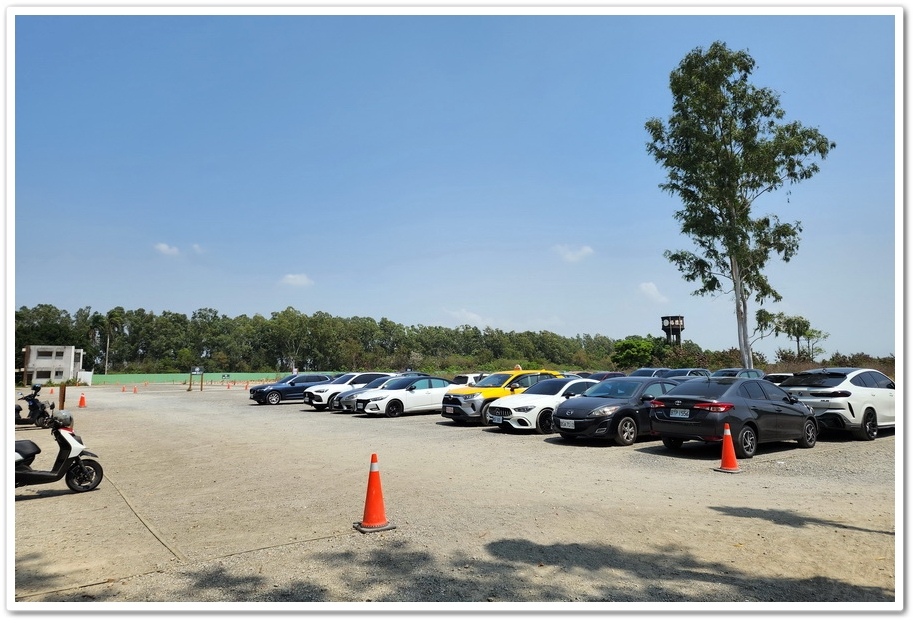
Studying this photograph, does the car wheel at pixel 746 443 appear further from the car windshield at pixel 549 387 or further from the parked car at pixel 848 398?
the car windshield at pixel 549 387

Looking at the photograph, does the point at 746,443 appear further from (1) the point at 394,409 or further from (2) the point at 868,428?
(1) the point at 394,409

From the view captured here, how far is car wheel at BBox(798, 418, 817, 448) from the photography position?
40.5 ft

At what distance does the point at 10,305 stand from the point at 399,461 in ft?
23.9

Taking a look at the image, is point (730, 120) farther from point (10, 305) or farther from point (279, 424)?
point (10, 305)

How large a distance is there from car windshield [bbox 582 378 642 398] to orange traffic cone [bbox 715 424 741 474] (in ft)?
11.7

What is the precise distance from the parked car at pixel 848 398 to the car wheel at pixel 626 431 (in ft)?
12.2

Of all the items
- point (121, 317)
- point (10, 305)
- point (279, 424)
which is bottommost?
point (279, 424)

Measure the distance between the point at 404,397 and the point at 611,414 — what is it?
1034 cm

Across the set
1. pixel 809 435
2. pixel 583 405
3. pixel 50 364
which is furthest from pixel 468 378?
pixel 50 364

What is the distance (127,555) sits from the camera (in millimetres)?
5594

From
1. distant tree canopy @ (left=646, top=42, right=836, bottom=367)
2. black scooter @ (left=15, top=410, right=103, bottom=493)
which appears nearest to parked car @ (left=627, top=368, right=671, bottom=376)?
distant tree canopy @ (left=646, top=42, right=836, bottom=367)

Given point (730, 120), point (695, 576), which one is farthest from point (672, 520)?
point (730, 120)

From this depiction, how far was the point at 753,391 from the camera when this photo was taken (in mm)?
11797
